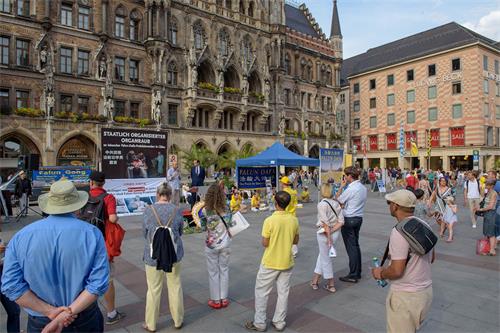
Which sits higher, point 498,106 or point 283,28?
point 283,28

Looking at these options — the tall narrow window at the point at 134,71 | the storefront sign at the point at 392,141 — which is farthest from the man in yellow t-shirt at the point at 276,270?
the storefront sign at the point at 392,141

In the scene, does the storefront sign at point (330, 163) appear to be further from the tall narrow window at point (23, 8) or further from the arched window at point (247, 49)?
the tall narrow window at point (23, 8)

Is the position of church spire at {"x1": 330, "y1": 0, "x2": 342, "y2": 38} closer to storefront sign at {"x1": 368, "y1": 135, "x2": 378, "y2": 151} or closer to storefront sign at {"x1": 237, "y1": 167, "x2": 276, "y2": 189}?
storefront sign at {"x1": 368, "y1": 135, "x2": 378, "y2": 151}

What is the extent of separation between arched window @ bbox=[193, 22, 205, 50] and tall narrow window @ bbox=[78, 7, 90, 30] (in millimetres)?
9572

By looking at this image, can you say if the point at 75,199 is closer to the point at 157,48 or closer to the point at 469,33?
the point at 157,48

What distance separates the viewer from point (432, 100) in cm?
4500

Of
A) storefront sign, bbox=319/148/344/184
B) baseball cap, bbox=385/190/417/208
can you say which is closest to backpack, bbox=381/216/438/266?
baseball cap, bbox=385/190/417/208

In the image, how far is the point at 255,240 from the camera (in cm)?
940

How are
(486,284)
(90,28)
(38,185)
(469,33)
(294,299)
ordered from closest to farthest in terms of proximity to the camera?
1. (294,299)
2. (486,284)
3. (38,185)
4. (90,28)
5. (469,33)

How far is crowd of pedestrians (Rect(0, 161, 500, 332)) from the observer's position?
239 cm

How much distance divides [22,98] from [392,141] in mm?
45995

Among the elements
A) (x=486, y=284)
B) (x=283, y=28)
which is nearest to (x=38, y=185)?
(x=486, y=284)

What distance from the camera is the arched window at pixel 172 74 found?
31.0 m

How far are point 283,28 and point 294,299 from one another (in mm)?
38602
